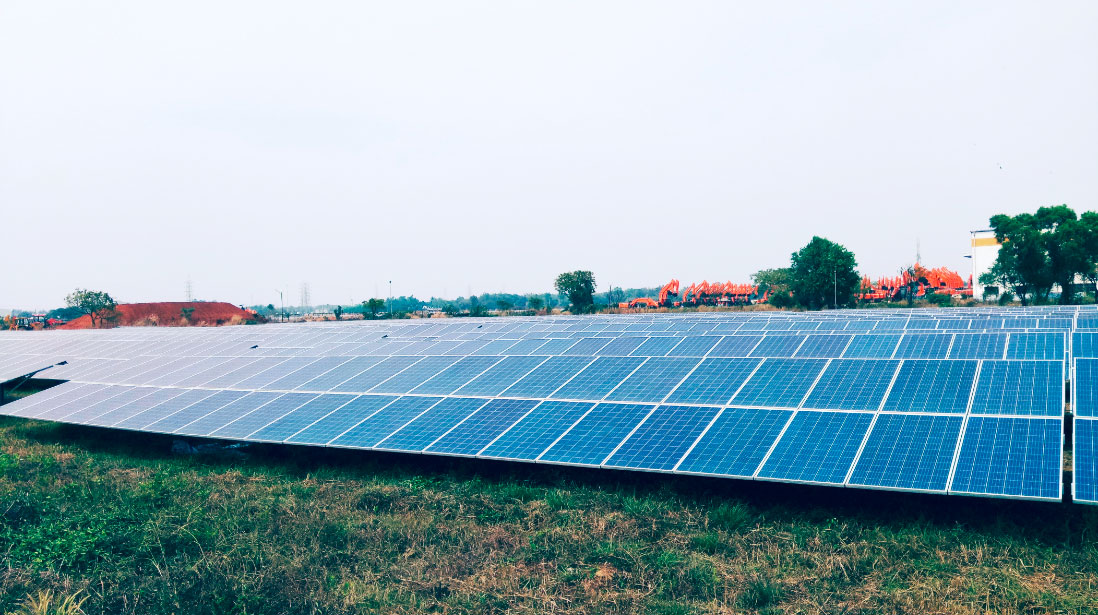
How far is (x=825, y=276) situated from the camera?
8019 cm

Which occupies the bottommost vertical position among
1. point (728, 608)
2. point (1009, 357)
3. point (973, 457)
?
point (728, 608)

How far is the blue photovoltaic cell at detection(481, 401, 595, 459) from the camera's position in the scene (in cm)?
1398

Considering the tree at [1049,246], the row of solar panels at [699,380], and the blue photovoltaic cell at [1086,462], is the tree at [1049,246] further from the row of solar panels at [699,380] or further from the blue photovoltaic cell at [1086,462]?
the blue photovoltaic cell at [1086,462]

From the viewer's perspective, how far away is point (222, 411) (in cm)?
1922

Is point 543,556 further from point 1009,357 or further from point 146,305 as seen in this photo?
point 146,305

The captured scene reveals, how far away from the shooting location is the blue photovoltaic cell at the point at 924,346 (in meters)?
16.6

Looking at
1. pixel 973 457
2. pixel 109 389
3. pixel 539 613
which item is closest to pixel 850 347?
pixel 973 457

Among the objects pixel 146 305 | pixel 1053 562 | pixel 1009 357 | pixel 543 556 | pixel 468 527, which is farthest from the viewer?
pixel 146 305

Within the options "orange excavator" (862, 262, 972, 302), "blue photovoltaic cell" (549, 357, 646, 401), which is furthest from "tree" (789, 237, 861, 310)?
"blue photovoltaic cell" (549, 357, 646, 401)

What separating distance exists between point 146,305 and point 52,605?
140 m

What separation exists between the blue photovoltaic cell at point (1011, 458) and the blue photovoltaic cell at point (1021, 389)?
0.43 metres

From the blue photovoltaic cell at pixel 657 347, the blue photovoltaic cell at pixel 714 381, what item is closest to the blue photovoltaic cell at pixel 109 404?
the blue photovoltaic cell at pixel 657 347

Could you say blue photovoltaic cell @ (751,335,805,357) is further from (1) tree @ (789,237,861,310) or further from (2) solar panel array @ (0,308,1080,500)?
(1) tree @ (789,237,861,310)

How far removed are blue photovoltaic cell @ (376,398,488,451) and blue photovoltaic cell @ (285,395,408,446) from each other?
32 cm
